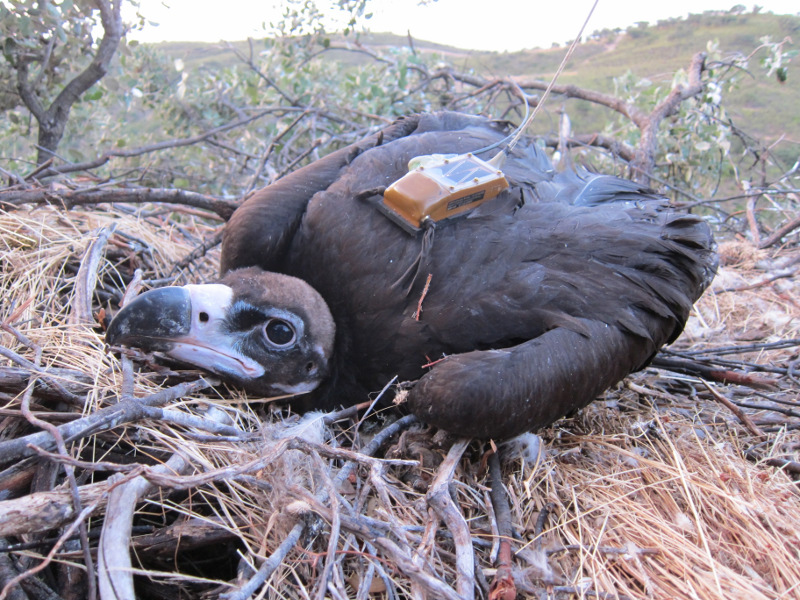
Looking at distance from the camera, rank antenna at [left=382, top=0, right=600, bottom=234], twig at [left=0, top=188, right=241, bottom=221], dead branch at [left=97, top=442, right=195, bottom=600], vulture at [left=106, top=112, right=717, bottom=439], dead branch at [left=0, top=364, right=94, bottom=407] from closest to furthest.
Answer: dead branch at [left=97, top=442, right=195, bottom=600]
dead branch at [left=0, top=364, right=94, bottom=407]
vulture at [left=106, top=112, right=717, bottom=439]
antenna at [left=382, top=0, right=600, bottom=234]
twig at [left=0, top=188, right=241, bottom=221]

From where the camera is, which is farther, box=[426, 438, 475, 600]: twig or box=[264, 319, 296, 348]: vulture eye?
box=[264, 319, 296, 348]: vulture eye

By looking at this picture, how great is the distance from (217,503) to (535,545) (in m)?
1.02

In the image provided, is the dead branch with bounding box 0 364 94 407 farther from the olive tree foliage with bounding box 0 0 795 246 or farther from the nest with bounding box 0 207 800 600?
the olive tree foliage with bounding box 0 0 795 246

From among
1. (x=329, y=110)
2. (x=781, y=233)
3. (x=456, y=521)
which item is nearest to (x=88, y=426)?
(x=456, y=521)

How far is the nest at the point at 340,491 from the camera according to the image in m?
1.52

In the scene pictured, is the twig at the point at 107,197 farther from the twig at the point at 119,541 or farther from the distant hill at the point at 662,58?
the distant hill at the point at 662,58

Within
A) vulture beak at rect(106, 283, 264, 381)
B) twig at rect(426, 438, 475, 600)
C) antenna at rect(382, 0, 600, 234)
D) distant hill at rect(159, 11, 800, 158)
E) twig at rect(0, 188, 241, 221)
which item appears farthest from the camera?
distant hill at rect(159, 11, 800, 158)

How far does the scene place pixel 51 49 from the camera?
334cm

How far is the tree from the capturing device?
10.2 ft

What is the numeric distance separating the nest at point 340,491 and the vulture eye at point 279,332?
0.26 metres

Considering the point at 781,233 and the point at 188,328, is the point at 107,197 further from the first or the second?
the point at 781,233

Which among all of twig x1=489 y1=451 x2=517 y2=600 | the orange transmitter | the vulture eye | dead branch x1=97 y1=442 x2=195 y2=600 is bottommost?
twig x1=489 y1=451 x2=517 y2=600

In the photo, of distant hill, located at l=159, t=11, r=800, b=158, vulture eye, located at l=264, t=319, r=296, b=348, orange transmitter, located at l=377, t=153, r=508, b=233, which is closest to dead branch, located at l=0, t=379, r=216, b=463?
vulture eye, located at l=264, t=319, r=296, b=348

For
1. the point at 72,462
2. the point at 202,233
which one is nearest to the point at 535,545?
the point at 72,462
